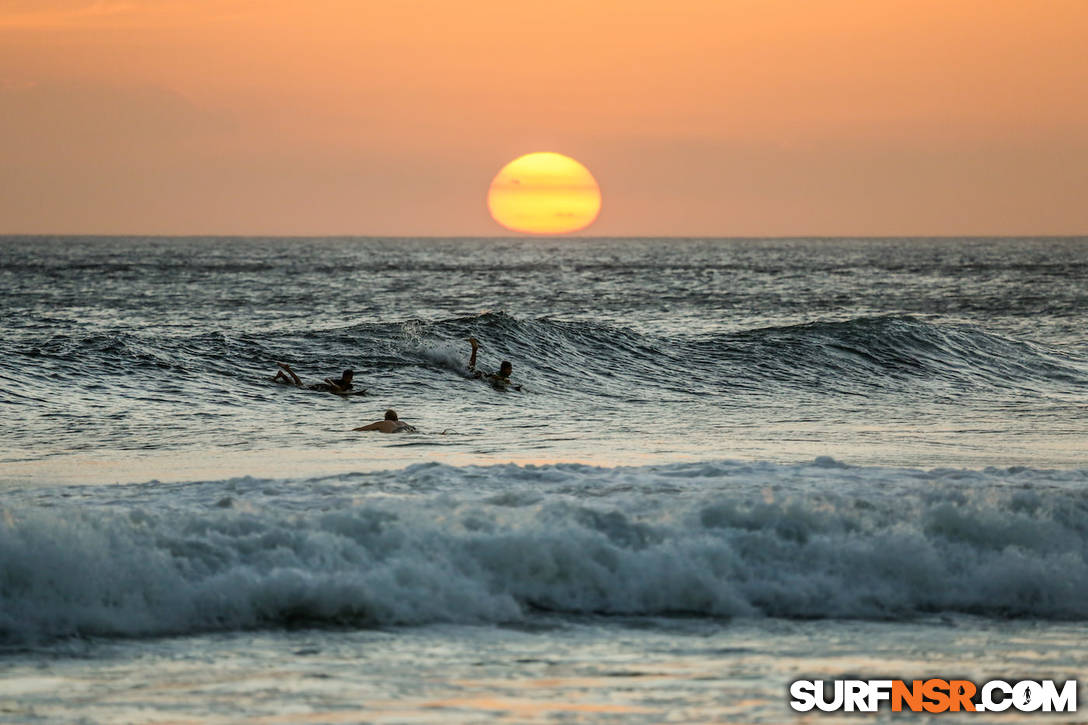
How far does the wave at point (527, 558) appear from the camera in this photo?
24.1ft

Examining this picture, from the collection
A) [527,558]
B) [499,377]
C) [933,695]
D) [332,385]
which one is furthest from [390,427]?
[933,695]

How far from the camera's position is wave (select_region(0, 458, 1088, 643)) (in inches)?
289

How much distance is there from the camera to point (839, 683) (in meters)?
6.12

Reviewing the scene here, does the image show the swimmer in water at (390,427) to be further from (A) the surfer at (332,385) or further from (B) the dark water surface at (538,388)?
(A) the surfer at (332,385)

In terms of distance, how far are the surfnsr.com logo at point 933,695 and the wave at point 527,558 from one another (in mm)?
1487

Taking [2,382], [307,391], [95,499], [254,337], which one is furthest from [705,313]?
[95,499]

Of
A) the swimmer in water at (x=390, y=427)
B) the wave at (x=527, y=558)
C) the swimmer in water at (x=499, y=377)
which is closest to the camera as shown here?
the wave at (x=527, y=558)

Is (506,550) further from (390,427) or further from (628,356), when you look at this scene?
(628,356)

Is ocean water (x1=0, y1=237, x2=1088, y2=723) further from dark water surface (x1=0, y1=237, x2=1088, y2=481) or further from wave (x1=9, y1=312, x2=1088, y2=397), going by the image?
wave (x1=9, y1=312, x2=1088, y2=397)

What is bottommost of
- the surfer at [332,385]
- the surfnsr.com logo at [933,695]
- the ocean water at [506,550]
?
the surfnsr.com logo at [933,695]

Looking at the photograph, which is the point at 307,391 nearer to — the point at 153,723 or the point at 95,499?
the point at 95,499

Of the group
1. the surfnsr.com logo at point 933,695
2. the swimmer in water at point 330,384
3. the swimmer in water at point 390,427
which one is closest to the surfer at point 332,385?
the swimmer in water at point 330,384

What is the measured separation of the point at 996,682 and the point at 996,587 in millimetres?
1966

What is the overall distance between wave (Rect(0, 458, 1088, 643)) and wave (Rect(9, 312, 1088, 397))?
1149 cm
